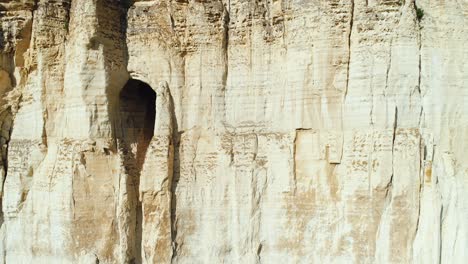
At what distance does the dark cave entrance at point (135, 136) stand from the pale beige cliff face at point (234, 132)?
0.10 feet

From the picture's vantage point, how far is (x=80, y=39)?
11.4 meters

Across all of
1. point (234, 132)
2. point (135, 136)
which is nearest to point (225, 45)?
point (234, 132)

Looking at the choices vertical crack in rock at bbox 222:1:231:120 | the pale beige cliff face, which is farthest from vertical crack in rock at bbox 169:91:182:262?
vertical crack in rock at bbox 222:1:231:120

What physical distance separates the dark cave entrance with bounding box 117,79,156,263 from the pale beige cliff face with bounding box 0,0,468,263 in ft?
0.10

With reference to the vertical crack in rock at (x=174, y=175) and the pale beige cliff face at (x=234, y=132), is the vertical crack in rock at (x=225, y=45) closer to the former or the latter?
the pale beige cliff face at (x=234, y=132)

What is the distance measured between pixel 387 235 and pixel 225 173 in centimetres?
312

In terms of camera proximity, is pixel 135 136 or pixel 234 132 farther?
pixel 135 136

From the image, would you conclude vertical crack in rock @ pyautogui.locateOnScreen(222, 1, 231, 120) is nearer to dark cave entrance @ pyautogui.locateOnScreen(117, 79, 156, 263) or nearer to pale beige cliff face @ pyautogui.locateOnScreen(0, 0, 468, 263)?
pale beige cliff face @ pyautogui.locateOnScreen(0, 0, 468, 263)

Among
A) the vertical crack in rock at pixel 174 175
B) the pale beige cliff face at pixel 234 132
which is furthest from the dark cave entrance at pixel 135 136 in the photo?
the vertical crack in rock at pixel 174 175

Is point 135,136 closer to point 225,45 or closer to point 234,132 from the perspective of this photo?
point 234,132

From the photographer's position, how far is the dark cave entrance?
1155 cm

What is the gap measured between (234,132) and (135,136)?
2256mm

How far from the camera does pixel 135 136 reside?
12.4 metres

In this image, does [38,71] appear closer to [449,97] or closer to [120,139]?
[120,139]
